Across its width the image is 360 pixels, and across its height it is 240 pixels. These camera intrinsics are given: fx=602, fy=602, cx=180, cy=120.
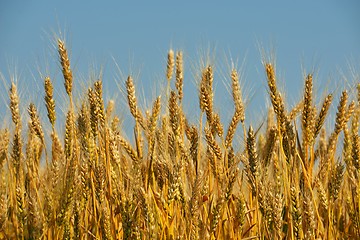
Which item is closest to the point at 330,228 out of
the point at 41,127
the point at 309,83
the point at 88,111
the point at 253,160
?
the point at 253,160

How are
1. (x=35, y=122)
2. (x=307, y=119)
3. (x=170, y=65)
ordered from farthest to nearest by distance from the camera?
(x=170, y=65), (x=35, y=122), (x=307, y=119)

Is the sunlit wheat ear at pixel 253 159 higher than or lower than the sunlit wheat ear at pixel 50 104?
lower

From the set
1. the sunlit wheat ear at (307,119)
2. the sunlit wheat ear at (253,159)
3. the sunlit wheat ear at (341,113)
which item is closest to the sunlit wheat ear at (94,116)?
the sunlit wheat ear at (253,159)

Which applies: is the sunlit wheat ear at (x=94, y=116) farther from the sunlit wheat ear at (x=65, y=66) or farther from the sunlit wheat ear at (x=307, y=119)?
the sunlit wheat ear at (x=307, y=119)

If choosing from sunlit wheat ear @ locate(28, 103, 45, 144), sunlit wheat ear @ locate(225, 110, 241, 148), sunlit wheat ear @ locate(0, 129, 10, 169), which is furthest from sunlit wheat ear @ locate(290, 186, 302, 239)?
sunlit wheat ear @ locate(0, 129, 10, 169)

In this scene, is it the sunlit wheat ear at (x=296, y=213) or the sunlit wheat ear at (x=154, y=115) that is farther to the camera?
the sunlit wheat ear at (x=154, y=115)

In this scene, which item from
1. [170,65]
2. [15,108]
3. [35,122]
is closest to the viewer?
[35,122]

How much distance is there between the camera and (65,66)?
3279mm

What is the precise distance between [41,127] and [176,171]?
1.10 metres

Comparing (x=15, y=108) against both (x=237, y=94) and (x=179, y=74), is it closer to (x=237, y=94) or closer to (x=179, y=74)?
(x=179, y=74)

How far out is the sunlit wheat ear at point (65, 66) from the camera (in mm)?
3234

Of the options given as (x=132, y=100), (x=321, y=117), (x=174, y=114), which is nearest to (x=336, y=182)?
(x=321, y=117)

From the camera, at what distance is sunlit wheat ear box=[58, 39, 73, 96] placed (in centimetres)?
323

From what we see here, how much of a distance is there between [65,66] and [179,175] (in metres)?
1.07
